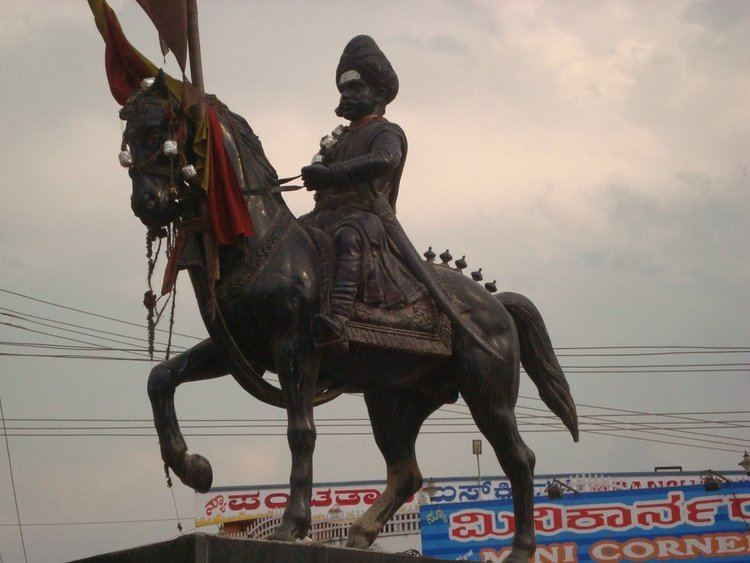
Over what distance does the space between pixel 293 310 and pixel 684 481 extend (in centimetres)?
2496

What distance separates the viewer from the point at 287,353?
24.7 ft

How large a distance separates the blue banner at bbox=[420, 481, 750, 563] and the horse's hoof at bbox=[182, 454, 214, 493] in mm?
17289

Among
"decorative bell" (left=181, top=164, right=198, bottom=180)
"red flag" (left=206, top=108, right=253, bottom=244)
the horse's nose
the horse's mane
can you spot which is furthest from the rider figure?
the horse's nose

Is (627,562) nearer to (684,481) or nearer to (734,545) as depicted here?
(734,545)

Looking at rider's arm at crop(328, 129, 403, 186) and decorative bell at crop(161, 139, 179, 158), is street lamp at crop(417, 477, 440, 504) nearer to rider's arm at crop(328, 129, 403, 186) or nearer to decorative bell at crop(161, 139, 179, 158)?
rider's arm at crop(328, 129, 403, 186)

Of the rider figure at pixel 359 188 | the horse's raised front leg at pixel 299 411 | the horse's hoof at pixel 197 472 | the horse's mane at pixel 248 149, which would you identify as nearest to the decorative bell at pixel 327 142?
the rider figure at pixel 359 188

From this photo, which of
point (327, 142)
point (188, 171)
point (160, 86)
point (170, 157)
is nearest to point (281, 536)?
point (188, 171)

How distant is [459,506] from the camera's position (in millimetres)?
25156

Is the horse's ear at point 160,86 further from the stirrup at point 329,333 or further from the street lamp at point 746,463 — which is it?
the street lamp at point 746,463

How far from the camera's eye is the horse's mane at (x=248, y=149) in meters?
7.83

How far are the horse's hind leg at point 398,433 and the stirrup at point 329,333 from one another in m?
1.34

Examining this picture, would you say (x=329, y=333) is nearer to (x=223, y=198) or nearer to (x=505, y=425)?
(x=223, y=198)

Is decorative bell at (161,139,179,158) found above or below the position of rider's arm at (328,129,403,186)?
below

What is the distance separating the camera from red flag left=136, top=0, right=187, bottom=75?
25.3 ft
